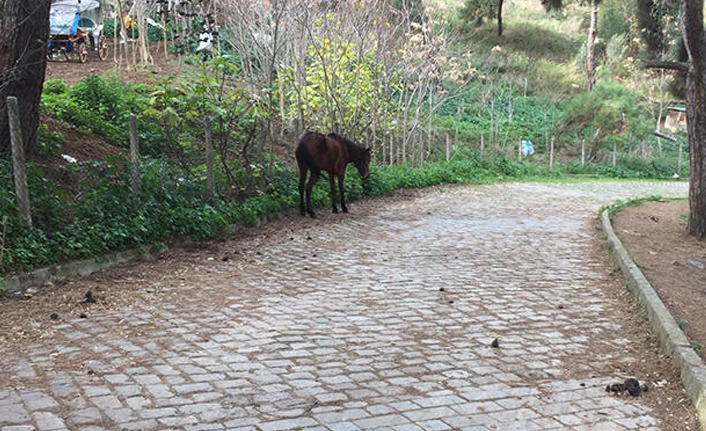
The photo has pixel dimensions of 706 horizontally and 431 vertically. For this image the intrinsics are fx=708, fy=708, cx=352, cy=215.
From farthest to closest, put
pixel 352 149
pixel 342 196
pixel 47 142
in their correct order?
pixel 342 196
pixel 352 149
pixel 47 142

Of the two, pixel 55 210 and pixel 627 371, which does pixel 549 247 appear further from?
pixel 55 210

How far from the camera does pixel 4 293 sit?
21.1 ft

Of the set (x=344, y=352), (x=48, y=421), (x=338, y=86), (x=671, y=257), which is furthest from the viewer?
(x=338, y=86)

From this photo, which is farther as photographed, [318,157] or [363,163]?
[363,163]

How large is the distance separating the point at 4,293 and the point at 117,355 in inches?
78.0

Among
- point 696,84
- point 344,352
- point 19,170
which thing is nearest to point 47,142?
point 19,170

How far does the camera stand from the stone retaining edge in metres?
6.64

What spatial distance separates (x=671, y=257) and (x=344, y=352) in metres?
6.22

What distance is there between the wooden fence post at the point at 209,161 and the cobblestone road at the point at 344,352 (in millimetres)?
1711

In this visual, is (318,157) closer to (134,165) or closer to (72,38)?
(134,165)

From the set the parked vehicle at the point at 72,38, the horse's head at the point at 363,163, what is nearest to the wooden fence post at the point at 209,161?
the horse's head at the point at 363,163

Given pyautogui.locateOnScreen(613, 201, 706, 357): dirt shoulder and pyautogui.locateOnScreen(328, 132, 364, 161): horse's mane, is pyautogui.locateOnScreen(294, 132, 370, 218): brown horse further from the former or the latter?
pyautogui.locateOnScreen(613, 201, 706, 357): dirt shoulder

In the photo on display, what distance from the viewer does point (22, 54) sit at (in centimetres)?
851

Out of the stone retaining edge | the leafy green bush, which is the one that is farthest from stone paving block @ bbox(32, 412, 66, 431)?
the leafy green bush
